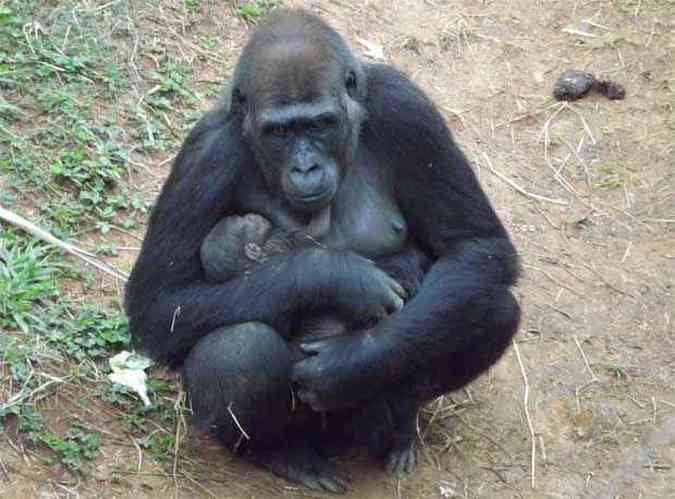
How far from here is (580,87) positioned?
792 centimetres

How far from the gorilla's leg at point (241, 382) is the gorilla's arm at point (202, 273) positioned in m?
0.09

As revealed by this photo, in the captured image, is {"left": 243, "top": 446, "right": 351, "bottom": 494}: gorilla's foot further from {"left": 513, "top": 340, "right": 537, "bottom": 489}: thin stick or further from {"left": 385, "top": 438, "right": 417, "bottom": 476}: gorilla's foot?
{"left": 513, "top": 340, "right": 537, "bottom": 489}: thin stick

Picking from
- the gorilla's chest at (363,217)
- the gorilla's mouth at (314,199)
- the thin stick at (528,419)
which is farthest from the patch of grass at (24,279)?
the thin stick at (528,419)

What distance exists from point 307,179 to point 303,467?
4.12 feet

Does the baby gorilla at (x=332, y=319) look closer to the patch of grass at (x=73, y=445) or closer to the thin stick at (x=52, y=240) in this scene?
the patch of grass at (x=73, y=445)

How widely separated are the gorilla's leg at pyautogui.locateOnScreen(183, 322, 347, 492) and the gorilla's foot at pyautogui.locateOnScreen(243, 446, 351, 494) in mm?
177

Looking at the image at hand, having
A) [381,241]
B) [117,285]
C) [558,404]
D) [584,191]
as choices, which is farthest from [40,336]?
[584,191]

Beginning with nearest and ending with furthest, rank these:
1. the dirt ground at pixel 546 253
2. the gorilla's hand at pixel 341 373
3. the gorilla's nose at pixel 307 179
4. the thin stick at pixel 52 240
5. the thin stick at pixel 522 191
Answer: the gorilla's nose at pixel 307 179
the gorilla's hand at pixel 341 373
the dirt ground at pixel 546 253
the thin stick at pixel 52 240
the thin stick at pixel 522 191

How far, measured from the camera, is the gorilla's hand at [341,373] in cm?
484

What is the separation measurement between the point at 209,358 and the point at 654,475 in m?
1.99

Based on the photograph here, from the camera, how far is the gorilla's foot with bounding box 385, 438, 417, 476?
17.6ft

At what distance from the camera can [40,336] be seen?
5.44 meters

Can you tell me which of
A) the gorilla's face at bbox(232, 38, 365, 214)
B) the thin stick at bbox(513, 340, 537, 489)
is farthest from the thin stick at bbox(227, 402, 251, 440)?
the thin stick at bbox(513, 340, 537, 489)

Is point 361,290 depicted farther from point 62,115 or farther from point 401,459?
point 62,115
